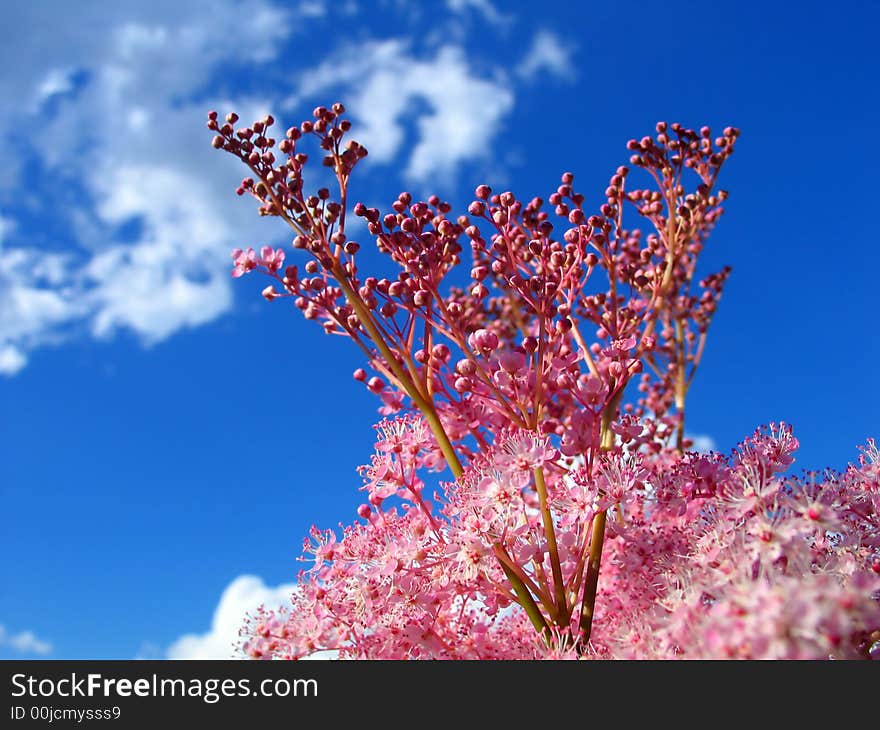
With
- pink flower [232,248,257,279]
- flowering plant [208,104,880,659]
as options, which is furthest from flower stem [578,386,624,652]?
pink flower [232,248,257,279]

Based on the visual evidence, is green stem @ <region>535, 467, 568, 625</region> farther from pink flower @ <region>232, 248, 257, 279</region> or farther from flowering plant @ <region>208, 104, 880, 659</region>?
pink flower @ <region>232, 248, 257, 279</region>

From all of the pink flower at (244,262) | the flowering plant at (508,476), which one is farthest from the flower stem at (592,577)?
the pink flower at (244,262)

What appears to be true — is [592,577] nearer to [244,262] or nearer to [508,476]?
[508,476]

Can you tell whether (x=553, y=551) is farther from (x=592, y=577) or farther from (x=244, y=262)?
(x=244, y=262)

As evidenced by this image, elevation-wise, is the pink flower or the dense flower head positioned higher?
the pink flower

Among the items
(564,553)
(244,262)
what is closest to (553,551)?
(564,553)

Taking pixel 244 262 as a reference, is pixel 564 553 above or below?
below

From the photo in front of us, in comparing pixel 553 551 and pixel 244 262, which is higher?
pixel 244 262

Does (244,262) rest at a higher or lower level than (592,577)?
higher

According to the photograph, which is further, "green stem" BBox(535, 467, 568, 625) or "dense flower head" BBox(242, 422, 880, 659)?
"green stem" BBox(535, 467, 568, 625)

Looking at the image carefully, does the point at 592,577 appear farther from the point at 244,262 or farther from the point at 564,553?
the point at 244,262
